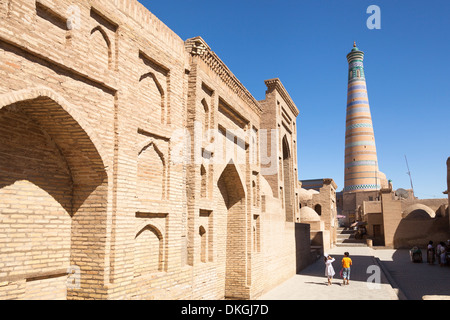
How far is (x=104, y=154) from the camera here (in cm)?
519

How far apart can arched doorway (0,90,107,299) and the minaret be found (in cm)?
4292

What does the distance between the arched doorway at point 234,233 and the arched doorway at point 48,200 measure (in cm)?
484

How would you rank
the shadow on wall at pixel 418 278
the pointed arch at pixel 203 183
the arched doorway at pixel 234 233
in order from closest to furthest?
the pointed arch at pixel 203 183, the arched doorway at pixel 234 233, the shadow on wall at pixel 418 278

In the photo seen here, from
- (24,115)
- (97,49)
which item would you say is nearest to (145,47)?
(97,49)

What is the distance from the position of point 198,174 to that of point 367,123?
4113 cm

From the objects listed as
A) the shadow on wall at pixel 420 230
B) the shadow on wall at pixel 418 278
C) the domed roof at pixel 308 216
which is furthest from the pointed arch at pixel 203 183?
the shadow on wall at pixel 420 230

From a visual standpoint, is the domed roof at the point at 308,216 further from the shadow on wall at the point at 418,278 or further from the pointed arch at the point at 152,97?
the pointed arch at the point at 152,97

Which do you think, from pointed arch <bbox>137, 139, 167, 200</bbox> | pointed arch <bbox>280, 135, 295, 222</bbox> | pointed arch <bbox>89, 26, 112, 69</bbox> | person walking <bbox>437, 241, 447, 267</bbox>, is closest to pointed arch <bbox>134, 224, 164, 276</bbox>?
pointed arch <bbox>137, 139, 167, 200</bbox>

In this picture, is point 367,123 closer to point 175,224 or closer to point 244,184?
point 244,184

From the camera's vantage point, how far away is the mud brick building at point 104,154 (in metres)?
4.32

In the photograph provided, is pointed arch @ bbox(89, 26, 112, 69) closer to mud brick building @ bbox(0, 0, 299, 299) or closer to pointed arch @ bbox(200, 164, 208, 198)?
mud brick building @ bbox(0, 0, 299, 299)

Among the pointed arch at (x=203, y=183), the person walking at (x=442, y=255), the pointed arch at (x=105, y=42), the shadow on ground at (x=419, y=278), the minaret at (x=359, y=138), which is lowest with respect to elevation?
the shadow on ground at (x=419, y=278)

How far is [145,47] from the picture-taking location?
619 cm

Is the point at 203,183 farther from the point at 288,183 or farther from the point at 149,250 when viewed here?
the point at 288,183
